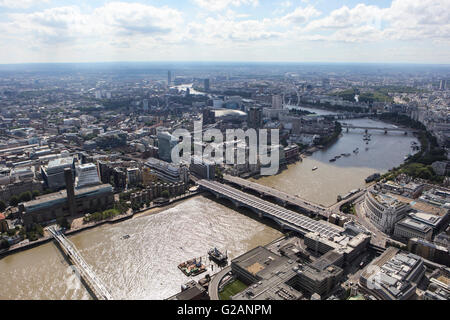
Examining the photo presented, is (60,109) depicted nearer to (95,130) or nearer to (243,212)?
(95,130)

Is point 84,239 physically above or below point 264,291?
below

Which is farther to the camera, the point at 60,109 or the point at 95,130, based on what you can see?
the point at 60,109

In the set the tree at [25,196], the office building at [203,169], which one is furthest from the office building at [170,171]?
the tree at [25,196]

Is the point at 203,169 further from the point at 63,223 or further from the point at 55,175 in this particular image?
the point at 55,175

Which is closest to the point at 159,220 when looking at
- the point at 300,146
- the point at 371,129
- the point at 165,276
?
the point at 165,276

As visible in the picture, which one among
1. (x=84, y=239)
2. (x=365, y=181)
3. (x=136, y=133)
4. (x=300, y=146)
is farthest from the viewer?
(x=136, y=133)

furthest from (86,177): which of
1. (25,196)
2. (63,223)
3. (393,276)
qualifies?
(393,276)
